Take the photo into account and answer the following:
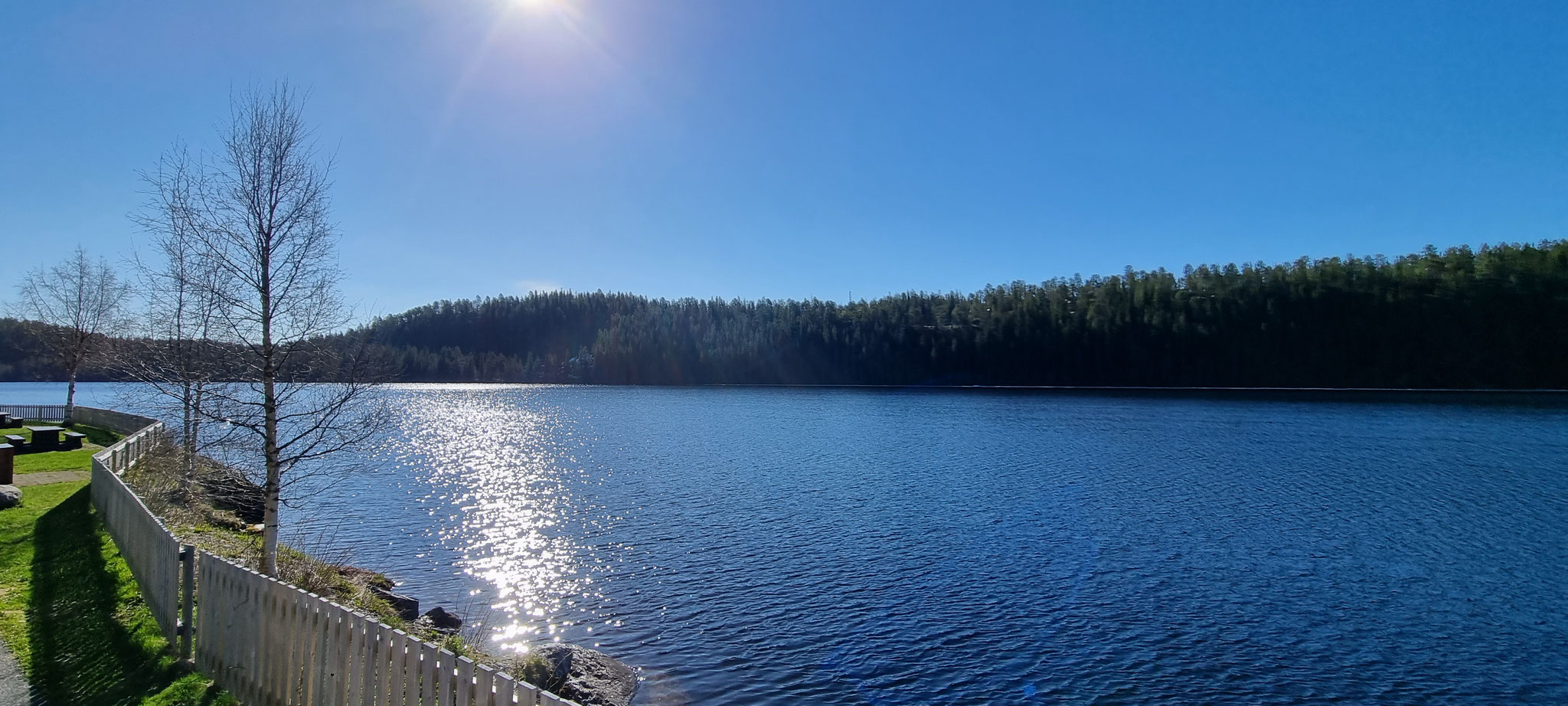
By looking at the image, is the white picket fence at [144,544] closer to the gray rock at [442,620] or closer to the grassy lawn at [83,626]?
the grassy lawn at [83,626]

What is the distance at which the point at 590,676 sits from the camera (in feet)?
41.3

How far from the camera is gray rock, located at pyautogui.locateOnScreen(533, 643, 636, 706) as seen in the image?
39.0 ft

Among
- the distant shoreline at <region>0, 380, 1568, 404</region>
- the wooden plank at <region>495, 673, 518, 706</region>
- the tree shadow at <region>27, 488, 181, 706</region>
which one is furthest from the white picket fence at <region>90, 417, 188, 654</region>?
the distant shoreline at <region>0, 380, 1568, 404</region>

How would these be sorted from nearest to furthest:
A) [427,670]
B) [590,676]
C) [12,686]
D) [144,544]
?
[427,670] → [12,686] → [144,544] → [590,676]

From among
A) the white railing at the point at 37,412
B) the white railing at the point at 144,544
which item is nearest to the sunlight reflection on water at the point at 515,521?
the white railing at the point at 144,544

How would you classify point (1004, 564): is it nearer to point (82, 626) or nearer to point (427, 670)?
point (427, 670)

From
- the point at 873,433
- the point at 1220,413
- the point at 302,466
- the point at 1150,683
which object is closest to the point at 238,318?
the point at 1150,683

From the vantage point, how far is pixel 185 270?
37.9 ft

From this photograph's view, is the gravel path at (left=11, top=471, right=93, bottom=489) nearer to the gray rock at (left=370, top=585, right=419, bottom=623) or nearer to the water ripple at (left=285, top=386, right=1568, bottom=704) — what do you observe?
the water ripple at (left=285, top=386, right=1568, bottom=704)

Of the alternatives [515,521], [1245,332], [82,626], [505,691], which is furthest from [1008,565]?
[1245,332]

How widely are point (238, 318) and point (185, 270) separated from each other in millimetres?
1388

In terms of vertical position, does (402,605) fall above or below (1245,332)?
below

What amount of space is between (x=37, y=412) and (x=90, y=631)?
41380mm

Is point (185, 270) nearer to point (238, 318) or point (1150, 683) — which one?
point (238, 318)
